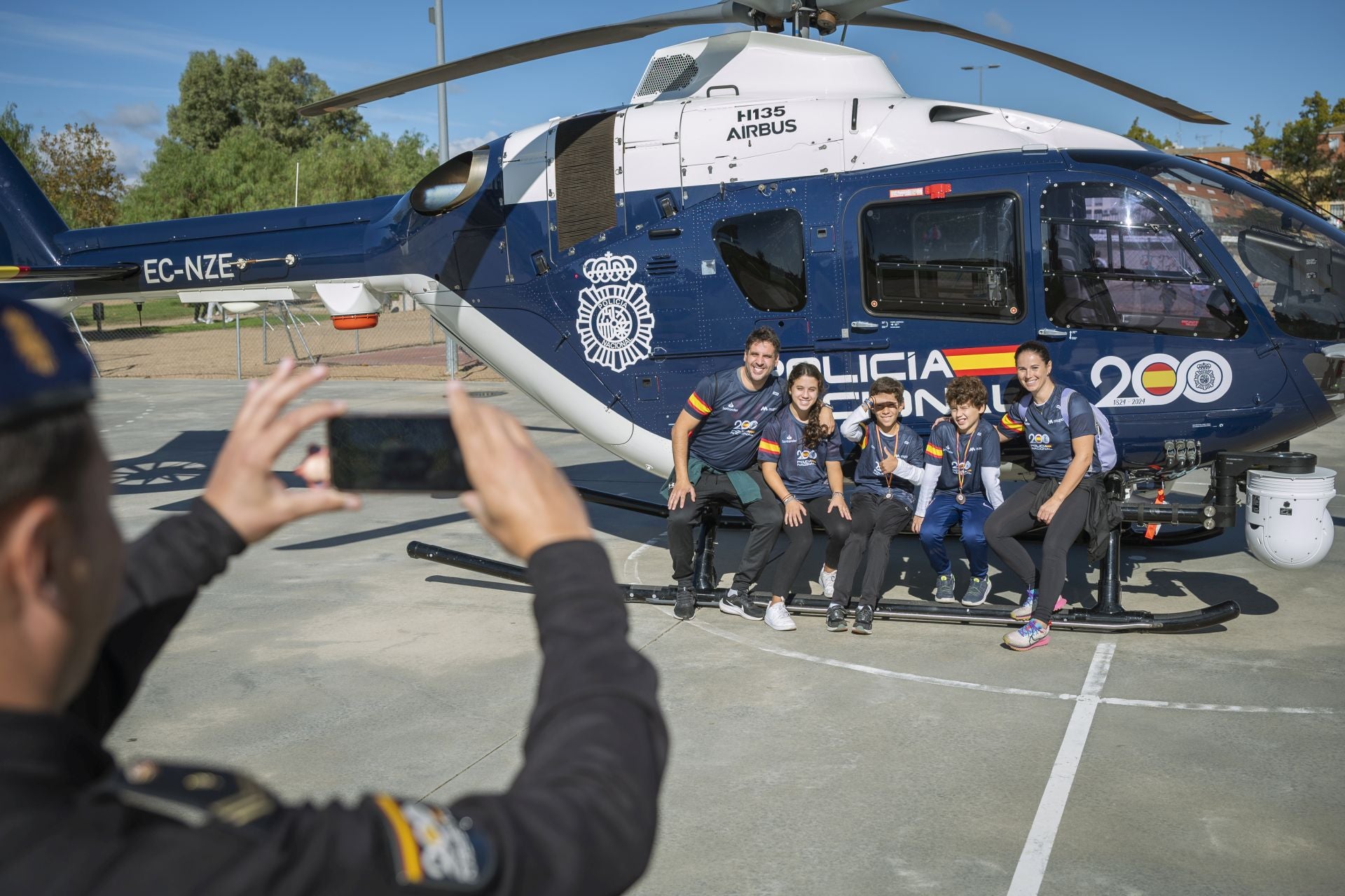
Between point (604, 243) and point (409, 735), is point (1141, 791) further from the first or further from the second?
point (604, 243)

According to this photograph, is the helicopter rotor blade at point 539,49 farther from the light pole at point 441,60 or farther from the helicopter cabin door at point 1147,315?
the light pole at point 441,60

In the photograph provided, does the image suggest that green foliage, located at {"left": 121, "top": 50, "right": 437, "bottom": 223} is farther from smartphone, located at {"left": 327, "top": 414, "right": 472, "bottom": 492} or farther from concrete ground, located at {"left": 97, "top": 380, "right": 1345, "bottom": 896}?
smartphone, located at {"left": 327, "top": 414, "right": 472, "bottom": 492}

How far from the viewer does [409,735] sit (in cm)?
488

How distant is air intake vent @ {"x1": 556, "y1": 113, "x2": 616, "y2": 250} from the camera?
23.4ft

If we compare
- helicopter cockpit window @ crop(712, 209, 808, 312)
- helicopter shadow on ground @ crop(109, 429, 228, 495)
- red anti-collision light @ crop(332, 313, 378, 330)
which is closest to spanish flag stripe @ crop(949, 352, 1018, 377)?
helicopter cockpit window @ crop(712, 209, 808, 312)

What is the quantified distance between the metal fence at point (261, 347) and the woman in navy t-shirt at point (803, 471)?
9.40 meters

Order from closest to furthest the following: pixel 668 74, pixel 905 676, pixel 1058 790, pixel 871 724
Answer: pixel 1058 790
pixel 871 724
pixel 905 676
pixel 668 74

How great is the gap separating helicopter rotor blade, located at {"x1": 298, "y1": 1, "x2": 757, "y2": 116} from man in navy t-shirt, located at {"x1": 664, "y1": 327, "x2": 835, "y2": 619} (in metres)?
2.02

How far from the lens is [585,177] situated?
7180mm

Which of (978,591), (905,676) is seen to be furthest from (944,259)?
(905,676)

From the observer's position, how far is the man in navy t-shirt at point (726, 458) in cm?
666

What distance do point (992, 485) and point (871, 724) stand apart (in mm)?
1977

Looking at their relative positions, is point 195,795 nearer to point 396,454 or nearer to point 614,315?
point 396,454

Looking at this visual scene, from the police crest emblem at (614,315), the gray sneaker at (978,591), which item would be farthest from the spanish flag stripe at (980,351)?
the police crest emblem at (614,315)
